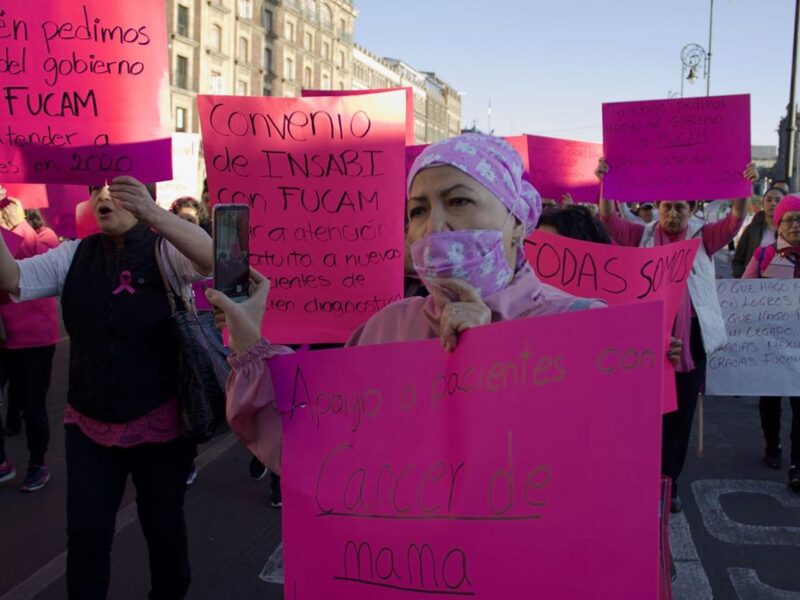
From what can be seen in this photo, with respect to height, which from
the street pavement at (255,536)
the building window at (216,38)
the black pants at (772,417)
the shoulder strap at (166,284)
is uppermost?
the building window at (216,38)

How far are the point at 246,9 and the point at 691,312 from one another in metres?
57.4

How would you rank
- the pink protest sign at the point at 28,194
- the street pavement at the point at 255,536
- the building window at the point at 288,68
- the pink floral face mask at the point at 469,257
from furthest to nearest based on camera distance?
1. the building window at the point at 288,68
2. the pink protest sign at the point at 28,194
3. the street pavement at the point at 255,536
4. the pink floral face mask at the point at 469,257

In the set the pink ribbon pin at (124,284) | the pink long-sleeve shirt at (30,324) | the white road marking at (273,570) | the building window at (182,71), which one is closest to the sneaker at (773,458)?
the white road marking at (273,570)

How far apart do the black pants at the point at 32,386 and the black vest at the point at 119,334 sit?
104 inches

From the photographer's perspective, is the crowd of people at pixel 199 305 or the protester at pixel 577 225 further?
the protester at pixel 577 225

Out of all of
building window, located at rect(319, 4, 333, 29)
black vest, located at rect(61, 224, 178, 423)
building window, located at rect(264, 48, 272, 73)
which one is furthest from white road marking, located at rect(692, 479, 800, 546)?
building window, located at rect(319, 4, 333, 29)

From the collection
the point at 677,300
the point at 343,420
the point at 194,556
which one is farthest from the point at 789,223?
the point at 343,420

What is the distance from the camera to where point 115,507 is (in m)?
3.15

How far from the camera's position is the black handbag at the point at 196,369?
123 inches

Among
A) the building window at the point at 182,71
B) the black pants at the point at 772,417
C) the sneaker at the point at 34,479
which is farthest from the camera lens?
the building window at the point at 182,71

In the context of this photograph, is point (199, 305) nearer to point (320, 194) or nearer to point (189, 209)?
point (189, 209)

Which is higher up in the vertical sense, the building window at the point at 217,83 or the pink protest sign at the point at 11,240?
the building window at the point at 217,83

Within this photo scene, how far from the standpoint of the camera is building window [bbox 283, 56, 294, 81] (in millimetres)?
64750

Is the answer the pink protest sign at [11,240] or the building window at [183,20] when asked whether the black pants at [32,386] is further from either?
the building window at [183,20]
